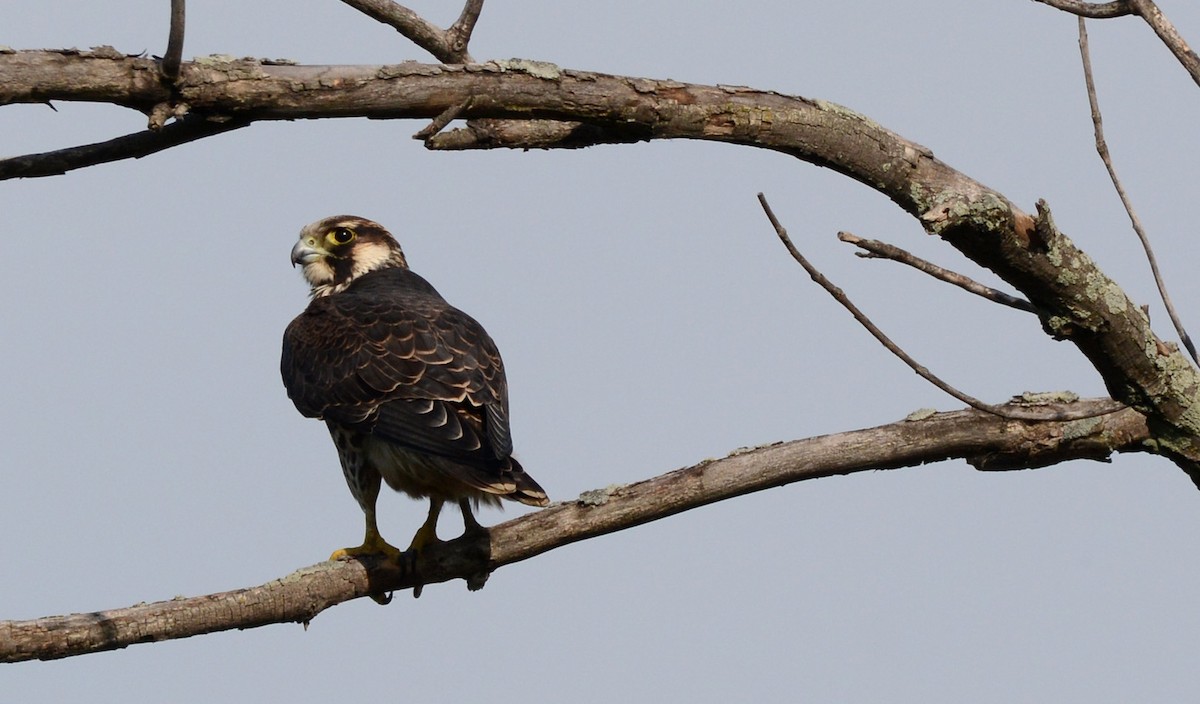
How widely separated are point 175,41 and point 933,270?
1.72 m

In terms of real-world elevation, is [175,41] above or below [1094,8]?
above

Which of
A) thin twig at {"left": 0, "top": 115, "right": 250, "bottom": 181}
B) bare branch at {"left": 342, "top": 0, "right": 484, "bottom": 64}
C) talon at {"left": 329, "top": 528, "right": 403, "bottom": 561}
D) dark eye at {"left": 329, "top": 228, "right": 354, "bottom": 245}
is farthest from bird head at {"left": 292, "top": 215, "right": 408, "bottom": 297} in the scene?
thin twig at {"left": 0, "top": 115, "right": 250, "bottom": 181}

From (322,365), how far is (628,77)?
2363 millimetres

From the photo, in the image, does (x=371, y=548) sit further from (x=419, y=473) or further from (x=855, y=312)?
(x=855, y=312)

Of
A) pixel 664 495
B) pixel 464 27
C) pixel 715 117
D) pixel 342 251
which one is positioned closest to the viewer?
pixel 715 117

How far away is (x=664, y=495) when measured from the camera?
4.06 metres

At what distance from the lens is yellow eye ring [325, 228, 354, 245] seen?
6562mm

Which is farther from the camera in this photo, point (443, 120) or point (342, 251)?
point (342, 251)

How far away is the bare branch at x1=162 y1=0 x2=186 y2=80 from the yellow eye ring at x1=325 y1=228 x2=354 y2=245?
11.1ft

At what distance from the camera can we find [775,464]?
13.3 ft

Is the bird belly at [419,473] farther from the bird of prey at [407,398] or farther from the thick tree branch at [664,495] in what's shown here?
the thick tree branch at [664,495]

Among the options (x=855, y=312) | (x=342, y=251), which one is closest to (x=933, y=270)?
(x=855, y=312)

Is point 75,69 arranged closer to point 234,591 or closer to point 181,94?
point 181,94

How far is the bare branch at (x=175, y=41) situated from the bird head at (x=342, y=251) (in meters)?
3.38
